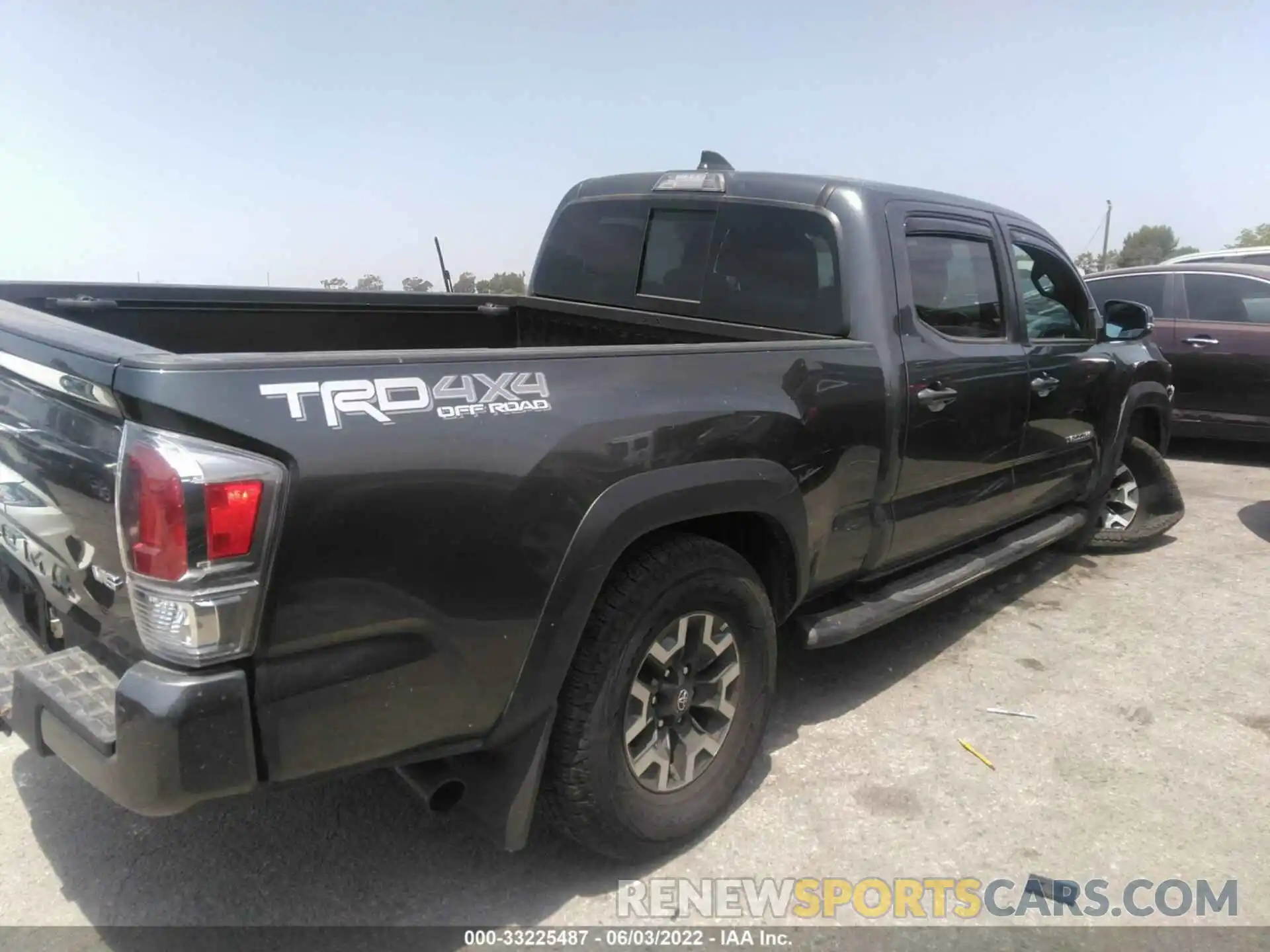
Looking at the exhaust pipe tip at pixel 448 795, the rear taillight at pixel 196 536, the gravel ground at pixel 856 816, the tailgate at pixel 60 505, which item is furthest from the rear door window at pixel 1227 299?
the tailgate at pixel 60 505

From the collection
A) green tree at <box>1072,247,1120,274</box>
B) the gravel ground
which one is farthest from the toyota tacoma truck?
green tree at <box>1072,247,1120,274</box>

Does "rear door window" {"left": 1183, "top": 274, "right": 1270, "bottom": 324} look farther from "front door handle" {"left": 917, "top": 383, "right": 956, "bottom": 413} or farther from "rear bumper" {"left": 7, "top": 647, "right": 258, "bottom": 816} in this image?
"rear bumper" {"left": 7, "top": 647, "right": 258, "bottom": 816}

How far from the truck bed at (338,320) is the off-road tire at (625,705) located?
1.04 m

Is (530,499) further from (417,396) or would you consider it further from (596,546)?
(417,396)

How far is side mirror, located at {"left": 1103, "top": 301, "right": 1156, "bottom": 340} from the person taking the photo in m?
4.95

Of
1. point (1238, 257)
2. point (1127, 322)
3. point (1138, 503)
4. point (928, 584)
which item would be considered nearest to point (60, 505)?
point (928, 584)

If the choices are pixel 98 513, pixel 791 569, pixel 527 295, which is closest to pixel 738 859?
pixel 791 569

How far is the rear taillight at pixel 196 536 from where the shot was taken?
1.75 m

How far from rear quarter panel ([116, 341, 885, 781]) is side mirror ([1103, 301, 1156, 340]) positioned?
11.1 feet

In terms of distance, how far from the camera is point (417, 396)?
1999mm

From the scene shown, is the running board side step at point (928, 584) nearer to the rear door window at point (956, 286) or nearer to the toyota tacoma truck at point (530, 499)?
the toyota tacoma truck at point (530, 499)

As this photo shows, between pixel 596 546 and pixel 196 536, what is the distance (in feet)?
3.02

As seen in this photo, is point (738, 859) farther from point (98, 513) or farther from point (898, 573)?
point (98, 513)

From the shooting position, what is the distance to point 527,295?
4500 millimetres
